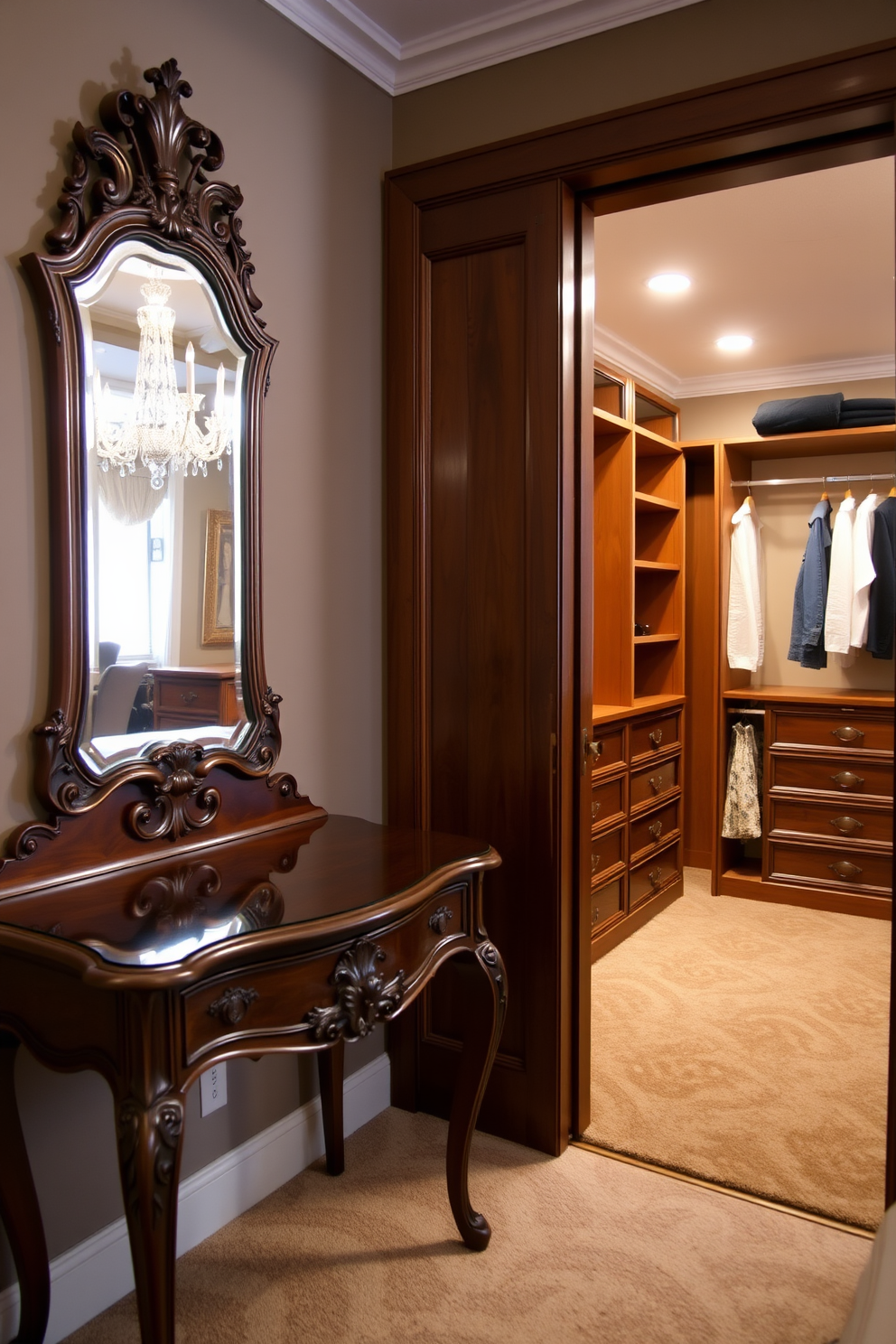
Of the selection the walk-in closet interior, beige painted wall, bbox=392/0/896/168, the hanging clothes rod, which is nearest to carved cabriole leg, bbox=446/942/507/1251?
the walk-in closet interior

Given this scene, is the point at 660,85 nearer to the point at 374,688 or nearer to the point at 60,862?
the point at 374,688

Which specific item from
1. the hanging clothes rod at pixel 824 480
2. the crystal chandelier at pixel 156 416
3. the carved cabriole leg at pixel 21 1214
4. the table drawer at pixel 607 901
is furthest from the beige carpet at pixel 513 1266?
the hanging clothes rod at pixel 824 480

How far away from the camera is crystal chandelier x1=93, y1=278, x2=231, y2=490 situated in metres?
1.73

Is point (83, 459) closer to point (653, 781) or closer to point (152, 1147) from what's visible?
point (152, 1147)

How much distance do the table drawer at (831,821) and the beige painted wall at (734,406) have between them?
174 cm

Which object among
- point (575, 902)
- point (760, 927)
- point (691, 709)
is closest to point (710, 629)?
point (691, 709)

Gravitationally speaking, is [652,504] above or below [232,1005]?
above

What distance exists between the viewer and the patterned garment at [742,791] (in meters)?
4.53

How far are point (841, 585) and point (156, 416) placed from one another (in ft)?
11.7

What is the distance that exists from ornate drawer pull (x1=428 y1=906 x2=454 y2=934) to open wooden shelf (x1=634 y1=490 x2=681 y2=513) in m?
2.77

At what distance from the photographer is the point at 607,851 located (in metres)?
3.74

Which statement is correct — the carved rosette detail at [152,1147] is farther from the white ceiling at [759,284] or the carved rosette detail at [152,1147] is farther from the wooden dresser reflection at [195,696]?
the white ceiling at [759,284]

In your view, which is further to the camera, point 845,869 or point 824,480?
point 824,480

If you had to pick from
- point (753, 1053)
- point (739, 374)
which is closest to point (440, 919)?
point (753, 1053)
